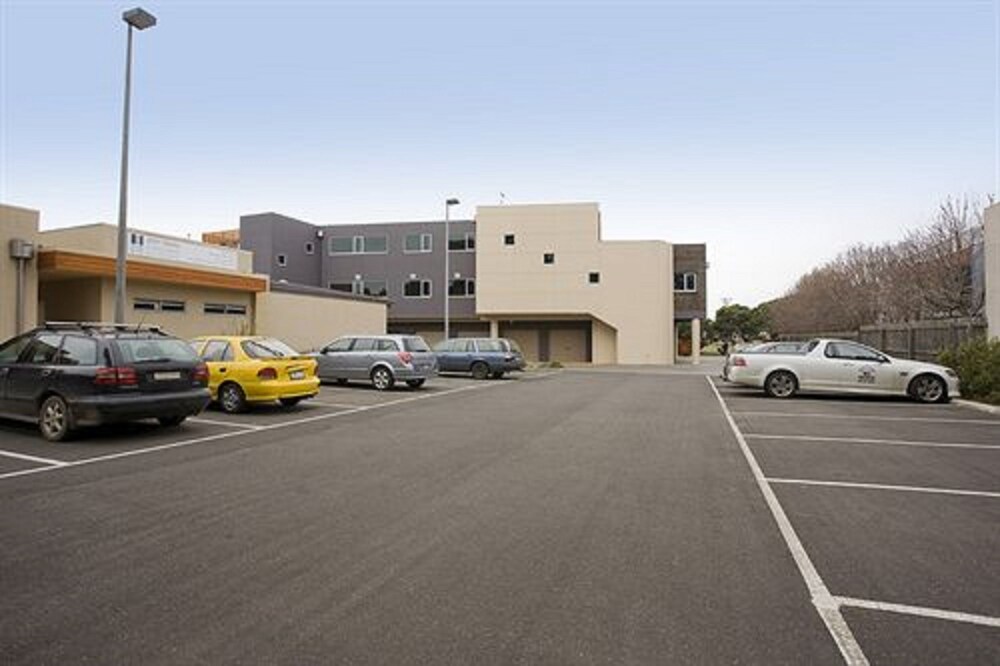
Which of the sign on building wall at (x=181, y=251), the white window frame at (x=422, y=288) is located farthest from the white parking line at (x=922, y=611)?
the white window frame at (x=422, y=288)

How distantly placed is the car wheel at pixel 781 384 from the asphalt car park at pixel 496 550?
24.1 feet

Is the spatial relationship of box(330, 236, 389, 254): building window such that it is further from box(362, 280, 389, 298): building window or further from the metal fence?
the metal fence

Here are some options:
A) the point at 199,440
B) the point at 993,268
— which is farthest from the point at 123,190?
the point at 993,268

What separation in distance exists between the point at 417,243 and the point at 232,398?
3474cm

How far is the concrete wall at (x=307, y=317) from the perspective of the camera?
1041 inches

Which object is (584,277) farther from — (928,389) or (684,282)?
(928,389)

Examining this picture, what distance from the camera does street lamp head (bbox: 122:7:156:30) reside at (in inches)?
525

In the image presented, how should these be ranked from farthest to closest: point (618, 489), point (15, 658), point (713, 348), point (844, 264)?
1. point (713, 348)
2. point (844, 264)
3. point (618, 489)
4. point (15, 658)

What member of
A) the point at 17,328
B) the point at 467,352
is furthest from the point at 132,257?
the point at 467,352

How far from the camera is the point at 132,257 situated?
1992 cm

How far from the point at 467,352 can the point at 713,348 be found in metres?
83.7

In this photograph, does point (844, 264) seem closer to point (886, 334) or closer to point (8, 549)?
point (886, 334)

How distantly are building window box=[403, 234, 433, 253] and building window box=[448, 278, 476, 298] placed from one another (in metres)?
3.15

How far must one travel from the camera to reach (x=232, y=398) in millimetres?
12719
